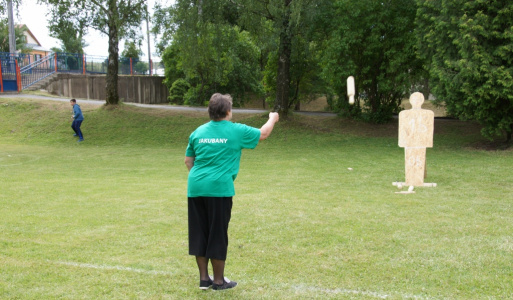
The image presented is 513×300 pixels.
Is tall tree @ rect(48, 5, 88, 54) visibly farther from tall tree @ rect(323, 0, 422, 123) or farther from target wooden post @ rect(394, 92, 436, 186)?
target wooden post @ rect(394, 92, 436, 186)

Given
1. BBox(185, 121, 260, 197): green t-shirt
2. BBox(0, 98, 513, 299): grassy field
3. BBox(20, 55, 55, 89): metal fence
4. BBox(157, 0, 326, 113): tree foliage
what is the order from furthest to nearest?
BBox(20, 55, 55, 89): metal fence → BBox(157, 0, 326, 113): tree foliage → BBox(0, 98, 513, 299): grassy field → BBox(185, 121, 260, 197): green t-shirt

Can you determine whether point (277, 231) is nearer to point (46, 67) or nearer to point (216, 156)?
point (216, 156)

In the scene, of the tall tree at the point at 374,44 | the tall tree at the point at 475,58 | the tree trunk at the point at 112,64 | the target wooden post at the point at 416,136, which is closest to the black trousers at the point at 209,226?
the target wooden post at the point at 416,136

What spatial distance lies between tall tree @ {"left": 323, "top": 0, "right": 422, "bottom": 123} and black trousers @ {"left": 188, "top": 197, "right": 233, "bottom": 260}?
18.3 m

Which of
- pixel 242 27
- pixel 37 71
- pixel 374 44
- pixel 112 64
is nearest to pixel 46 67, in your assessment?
pixel 37 71

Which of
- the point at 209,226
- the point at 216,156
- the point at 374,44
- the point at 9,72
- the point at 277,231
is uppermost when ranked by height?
the point at 374,44

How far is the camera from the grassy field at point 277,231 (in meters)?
4.92

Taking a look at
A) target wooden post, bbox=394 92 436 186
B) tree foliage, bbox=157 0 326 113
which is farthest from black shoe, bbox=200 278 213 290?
tree foliage, bbox=157 0 326 113

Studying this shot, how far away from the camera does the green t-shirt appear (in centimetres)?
469

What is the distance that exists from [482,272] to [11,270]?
17.0 ft

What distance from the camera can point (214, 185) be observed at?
467 centimetres

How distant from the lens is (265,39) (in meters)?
21.1

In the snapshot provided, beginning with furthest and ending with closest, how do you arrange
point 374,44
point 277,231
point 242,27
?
point 242,27
point 374,44
point 277,231

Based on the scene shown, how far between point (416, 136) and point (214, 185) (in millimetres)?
7487
